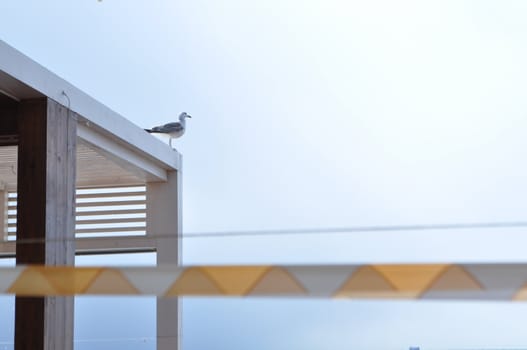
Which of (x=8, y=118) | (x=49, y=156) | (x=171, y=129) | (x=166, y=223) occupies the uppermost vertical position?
(x=171, y=129)

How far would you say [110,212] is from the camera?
10.2m

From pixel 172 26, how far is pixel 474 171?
431 centimetres

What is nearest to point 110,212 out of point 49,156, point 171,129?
point 171,129

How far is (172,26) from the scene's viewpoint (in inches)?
476

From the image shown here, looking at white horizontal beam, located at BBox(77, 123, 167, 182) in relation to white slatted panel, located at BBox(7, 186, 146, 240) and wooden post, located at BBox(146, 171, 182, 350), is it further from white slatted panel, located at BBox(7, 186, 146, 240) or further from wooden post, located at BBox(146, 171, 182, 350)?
white slatted panel, located at BBox(7, 186, 146, 240)

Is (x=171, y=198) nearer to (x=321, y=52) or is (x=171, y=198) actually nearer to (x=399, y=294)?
(x=321, y=52)

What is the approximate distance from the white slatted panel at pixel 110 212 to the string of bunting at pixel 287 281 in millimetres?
7142

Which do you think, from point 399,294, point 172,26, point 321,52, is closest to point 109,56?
point 172,26

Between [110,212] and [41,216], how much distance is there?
3.95 m

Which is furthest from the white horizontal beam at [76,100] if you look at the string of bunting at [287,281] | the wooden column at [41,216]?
the string of bunting at [287,281]

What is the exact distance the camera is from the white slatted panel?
1013 cm

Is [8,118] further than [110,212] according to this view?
No

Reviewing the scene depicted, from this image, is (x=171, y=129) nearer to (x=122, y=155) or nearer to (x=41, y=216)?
(x=122, y=155)

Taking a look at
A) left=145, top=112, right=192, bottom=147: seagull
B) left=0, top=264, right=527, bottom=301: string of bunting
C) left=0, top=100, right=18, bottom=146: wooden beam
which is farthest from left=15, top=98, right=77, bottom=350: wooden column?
left=0, top=264, right=527, bottom=301: string of bunting
